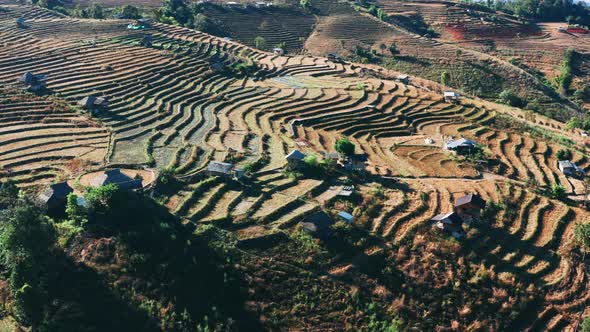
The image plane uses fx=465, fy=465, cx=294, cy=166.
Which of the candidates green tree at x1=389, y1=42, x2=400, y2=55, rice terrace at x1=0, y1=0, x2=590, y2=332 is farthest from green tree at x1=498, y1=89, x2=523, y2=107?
green tree at x1=389, y1=42, x2=400, y2=55

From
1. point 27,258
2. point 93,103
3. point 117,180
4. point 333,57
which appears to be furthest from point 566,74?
point 27,258

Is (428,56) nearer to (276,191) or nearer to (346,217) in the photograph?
(276,191)

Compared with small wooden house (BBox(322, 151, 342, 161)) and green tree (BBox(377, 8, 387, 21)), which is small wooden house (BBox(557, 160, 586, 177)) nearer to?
small wooden house (BBox(322, 151, 342, 161))

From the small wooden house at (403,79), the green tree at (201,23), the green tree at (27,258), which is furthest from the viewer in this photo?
the green tree at (201,23)

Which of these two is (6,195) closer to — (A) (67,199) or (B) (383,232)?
(A) (67,199)

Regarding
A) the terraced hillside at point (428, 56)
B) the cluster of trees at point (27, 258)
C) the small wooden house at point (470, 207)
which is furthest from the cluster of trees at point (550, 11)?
the cluster of trees at point (27, 258)

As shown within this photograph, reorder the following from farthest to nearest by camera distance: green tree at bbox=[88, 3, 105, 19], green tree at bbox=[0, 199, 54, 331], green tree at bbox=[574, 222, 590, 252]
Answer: green tree at bbox=[88, 3, 105, 19], green tree at bbox=[574, 222, 590, 252], green tree at bbox=[0, 199, 54, 331]

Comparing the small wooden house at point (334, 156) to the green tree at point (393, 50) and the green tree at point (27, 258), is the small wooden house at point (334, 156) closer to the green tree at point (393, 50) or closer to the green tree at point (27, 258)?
the green tree at point (27, 258)
